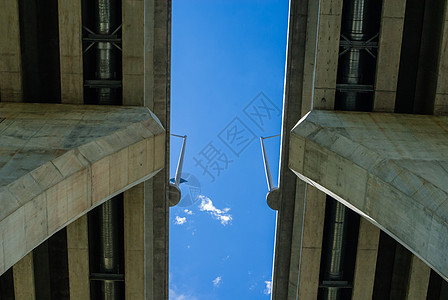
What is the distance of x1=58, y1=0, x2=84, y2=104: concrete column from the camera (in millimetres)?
12680

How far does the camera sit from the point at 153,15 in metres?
13.5

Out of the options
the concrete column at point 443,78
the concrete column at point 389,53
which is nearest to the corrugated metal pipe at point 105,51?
the concrete column at point 389,53

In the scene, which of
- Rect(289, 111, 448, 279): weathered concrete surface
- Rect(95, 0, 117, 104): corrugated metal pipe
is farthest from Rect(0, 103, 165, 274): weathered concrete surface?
Rect(289, 111, 448, 279): weathered concrete surface

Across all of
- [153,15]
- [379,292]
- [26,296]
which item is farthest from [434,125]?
[26,296]

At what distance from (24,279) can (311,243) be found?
9.21 meters

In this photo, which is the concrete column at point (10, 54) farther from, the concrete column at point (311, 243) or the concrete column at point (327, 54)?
the concrete column at point (311, 243)

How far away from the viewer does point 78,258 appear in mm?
14438

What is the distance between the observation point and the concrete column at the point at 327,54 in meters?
12.5

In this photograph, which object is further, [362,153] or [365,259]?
[365,259]

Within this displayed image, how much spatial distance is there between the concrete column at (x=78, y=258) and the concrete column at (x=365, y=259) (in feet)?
28.3

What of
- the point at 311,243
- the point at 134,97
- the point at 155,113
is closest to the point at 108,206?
the point at 155,113

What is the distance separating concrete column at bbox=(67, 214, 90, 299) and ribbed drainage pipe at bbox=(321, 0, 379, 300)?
790cm

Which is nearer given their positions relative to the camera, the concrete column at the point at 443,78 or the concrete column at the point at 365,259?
the concrete column at the point at 443,78

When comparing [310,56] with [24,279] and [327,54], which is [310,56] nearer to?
[327,54]
